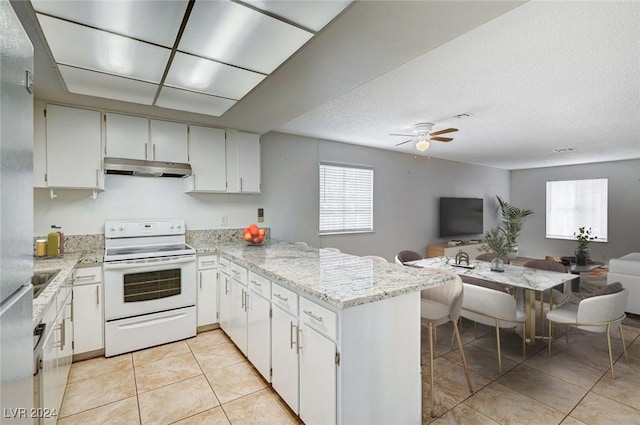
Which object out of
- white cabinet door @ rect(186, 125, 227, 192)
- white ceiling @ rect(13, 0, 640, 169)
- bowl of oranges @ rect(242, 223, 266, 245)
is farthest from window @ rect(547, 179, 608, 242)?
white cabinet door @ rect(186, 125, 227, 192)

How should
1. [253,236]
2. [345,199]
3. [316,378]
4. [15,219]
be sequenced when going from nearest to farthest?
1. [15,219]
2. [316,378]
3. [253,236]
4. [345,199]

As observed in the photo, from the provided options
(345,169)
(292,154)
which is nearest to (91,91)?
(292,154)

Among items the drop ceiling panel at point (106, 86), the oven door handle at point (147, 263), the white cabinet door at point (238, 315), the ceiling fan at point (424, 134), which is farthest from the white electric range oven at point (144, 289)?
the ceiling fan at point (424, 134)

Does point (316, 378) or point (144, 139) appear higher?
point (144, 139)

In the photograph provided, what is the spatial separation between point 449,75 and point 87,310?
12.3 ft

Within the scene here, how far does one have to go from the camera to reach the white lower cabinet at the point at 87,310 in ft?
8.58

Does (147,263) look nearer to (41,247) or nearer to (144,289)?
(144,289)

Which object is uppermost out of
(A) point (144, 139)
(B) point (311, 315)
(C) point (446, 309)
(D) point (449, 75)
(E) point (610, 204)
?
(D) point (449, 75)

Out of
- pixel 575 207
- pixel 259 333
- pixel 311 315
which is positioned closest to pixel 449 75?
pixel 311 315

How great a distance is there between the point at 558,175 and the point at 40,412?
9842 millimetres

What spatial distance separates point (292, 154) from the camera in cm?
453

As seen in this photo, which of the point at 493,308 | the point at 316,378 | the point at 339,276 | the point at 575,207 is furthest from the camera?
the point at 575,207

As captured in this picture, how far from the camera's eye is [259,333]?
230 cm

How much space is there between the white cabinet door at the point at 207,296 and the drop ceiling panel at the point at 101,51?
1.98 m
